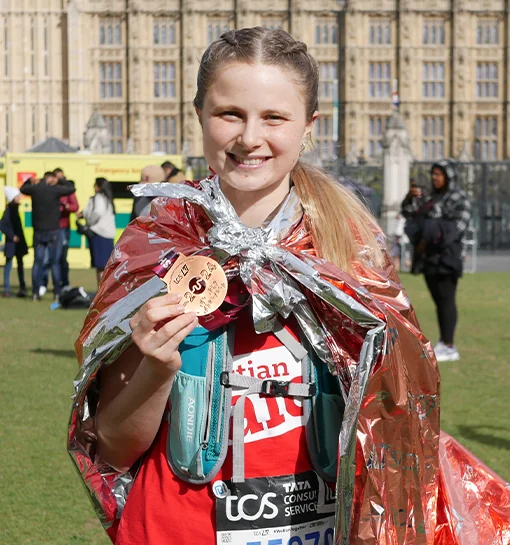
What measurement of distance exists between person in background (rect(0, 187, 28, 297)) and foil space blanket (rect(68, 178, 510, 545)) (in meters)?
11.9

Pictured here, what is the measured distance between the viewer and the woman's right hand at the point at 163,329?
1673 millimetres

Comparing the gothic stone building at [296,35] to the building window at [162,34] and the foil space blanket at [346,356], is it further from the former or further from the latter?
the foil space blanket at [346,356]

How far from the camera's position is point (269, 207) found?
1901 mm

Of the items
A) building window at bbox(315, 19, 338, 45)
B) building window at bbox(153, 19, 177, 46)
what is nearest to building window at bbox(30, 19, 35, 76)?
building window at bbox(153, 19, 177, 46)

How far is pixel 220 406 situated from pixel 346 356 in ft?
0.71

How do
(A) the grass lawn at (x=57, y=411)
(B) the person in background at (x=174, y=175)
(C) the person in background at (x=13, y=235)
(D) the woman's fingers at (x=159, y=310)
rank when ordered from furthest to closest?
1. (C) the person in background at (x=13, y=235)
2. (B) the person in background at (x=174, y=175)
3. (A) the grass lawn at (x=57, y=411)
4. (D) the woman's fingers at (x=159, y=310)

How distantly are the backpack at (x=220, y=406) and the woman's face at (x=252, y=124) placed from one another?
0.25 metres

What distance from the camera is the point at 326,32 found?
139 ft

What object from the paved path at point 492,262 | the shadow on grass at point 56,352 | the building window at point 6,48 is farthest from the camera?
the building window at point 6,48

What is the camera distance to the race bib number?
1785 millimetres

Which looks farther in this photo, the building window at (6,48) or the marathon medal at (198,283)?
the building window at (6,48)

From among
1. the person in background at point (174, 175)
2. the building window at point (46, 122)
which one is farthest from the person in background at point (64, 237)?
the building window at point (46, 122)

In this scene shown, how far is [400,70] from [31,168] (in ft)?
80.2

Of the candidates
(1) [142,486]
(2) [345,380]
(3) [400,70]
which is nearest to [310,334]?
(2) [345,380]
